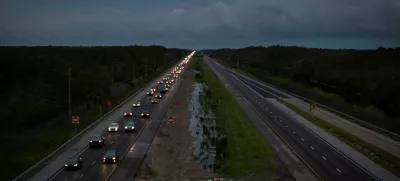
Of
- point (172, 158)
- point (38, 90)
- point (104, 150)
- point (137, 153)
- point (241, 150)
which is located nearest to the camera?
point (172, 158)

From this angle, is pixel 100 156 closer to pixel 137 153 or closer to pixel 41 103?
pixel 137 153

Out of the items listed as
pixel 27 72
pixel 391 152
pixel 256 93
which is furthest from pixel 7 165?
pixel 27 72

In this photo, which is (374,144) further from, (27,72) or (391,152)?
(27,72)

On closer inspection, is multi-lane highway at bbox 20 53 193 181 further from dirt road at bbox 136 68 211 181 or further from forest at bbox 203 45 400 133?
forest at bbox 203 45 400 133

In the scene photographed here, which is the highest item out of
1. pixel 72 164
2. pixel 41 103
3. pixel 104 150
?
Answer: pixel 72 164

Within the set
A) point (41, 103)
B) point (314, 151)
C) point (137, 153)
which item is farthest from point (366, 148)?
point (41, 103)

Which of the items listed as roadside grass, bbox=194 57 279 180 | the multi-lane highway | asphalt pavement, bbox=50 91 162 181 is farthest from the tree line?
roadside grass, bbox=194 57 279 180
